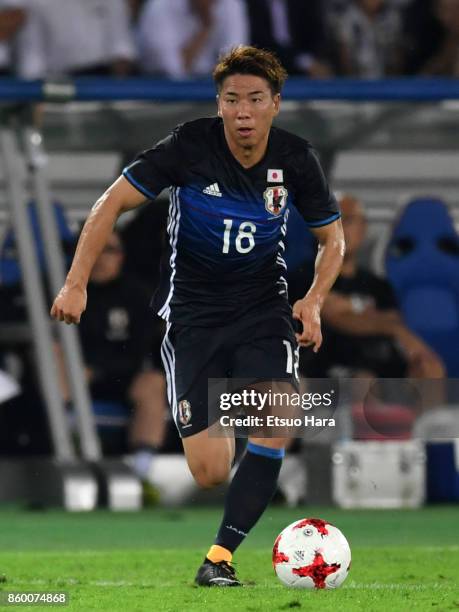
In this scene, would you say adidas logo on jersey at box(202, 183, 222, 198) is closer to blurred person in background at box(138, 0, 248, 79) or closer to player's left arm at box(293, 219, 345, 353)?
player's left arm at box(293, 219, 345, 353)

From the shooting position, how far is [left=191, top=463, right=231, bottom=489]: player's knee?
646 centimetres

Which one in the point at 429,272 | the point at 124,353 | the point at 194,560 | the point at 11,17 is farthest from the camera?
the point at 429,272

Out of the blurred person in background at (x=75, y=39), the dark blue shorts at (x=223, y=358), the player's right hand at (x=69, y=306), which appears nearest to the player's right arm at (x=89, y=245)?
the player's right hand at (x=69, y=306)

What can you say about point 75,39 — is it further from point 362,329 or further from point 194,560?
point 194,560

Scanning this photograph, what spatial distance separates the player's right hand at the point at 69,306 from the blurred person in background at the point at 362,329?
576cm

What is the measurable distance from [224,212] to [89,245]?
61cm

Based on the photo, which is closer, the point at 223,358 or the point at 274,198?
the point at 274,198

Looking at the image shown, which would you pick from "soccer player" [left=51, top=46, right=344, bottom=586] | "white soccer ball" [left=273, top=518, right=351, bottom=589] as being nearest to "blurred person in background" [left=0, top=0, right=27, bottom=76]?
"soccer player" [left=51, top=46, right=344, bottom=586]

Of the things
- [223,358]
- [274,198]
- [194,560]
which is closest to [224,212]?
[274,198]

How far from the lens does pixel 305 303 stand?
6133 mm

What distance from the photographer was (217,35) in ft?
38.3

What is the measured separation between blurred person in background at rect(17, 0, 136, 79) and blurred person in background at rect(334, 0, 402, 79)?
1618 mm

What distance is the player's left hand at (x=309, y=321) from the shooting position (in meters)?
6.03

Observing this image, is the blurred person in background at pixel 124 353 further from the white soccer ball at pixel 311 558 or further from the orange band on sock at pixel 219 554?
the white soccer ball at pixel 311 558
